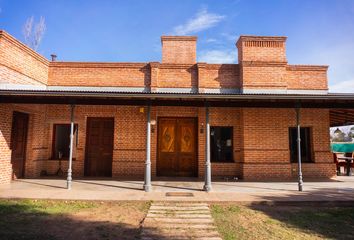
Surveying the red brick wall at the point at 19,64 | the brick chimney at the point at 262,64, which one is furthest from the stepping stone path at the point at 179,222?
the red brick wall at the point at 19,64

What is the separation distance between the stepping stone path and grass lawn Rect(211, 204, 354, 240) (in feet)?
0.83

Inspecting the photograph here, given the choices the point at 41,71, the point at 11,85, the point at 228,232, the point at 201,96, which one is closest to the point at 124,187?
the point at 201,96

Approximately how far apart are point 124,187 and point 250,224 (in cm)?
470

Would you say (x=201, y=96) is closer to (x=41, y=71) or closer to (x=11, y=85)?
(x=11, y=85)

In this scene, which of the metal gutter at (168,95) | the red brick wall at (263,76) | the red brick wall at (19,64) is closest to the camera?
the metal gutter at (168,95)

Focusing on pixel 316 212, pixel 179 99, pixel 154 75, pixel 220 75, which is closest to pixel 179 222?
pixel 316 212

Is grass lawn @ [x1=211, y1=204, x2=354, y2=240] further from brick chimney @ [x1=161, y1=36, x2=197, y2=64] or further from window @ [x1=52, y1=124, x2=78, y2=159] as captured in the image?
brick chimney @ [x1=161, y1=36, x2=197, y2=64]

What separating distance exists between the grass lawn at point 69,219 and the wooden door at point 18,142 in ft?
11.3

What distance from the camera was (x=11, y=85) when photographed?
9508 mm

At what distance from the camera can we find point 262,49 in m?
12.2

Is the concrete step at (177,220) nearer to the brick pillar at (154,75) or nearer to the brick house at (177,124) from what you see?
the brick house at (177,124)

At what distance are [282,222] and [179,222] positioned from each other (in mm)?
2333

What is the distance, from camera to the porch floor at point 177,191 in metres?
7.46

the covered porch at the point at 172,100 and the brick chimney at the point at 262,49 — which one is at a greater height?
the brick chimney at the point at 262,49
